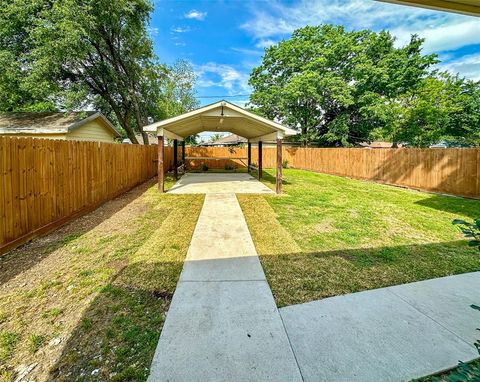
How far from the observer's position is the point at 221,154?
20422 millimetres

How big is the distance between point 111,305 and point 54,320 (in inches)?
19.1

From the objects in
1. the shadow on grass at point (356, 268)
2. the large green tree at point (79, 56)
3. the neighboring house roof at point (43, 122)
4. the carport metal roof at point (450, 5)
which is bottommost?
the shadow on grass at point (356, 268)

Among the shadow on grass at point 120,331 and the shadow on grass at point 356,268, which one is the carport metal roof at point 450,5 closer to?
the shadow on grass at point 356,268

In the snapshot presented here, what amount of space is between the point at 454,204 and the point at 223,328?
8.62 metres

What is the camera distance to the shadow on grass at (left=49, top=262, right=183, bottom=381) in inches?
74.0

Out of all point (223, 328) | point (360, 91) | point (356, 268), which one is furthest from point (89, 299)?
point (360, 91)

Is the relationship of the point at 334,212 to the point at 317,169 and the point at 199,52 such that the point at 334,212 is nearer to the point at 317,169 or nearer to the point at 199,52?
the point at 317,169

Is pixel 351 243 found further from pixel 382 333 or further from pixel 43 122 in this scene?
pixel 43 122

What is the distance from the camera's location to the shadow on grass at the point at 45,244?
3.40m

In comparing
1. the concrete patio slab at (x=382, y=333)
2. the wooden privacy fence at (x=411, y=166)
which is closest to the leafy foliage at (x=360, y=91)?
the wooden privacy fence at (x=411, y=166)

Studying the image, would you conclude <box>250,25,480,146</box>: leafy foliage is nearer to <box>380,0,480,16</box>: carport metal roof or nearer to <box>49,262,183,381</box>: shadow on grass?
<box>380,0,480,16</box>: carport metal roof

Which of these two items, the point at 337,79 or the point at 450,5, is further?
the point at 337,79

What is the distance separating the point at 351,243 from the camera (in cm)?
449

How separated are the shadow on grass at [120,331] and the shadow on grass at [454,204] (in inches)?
300
